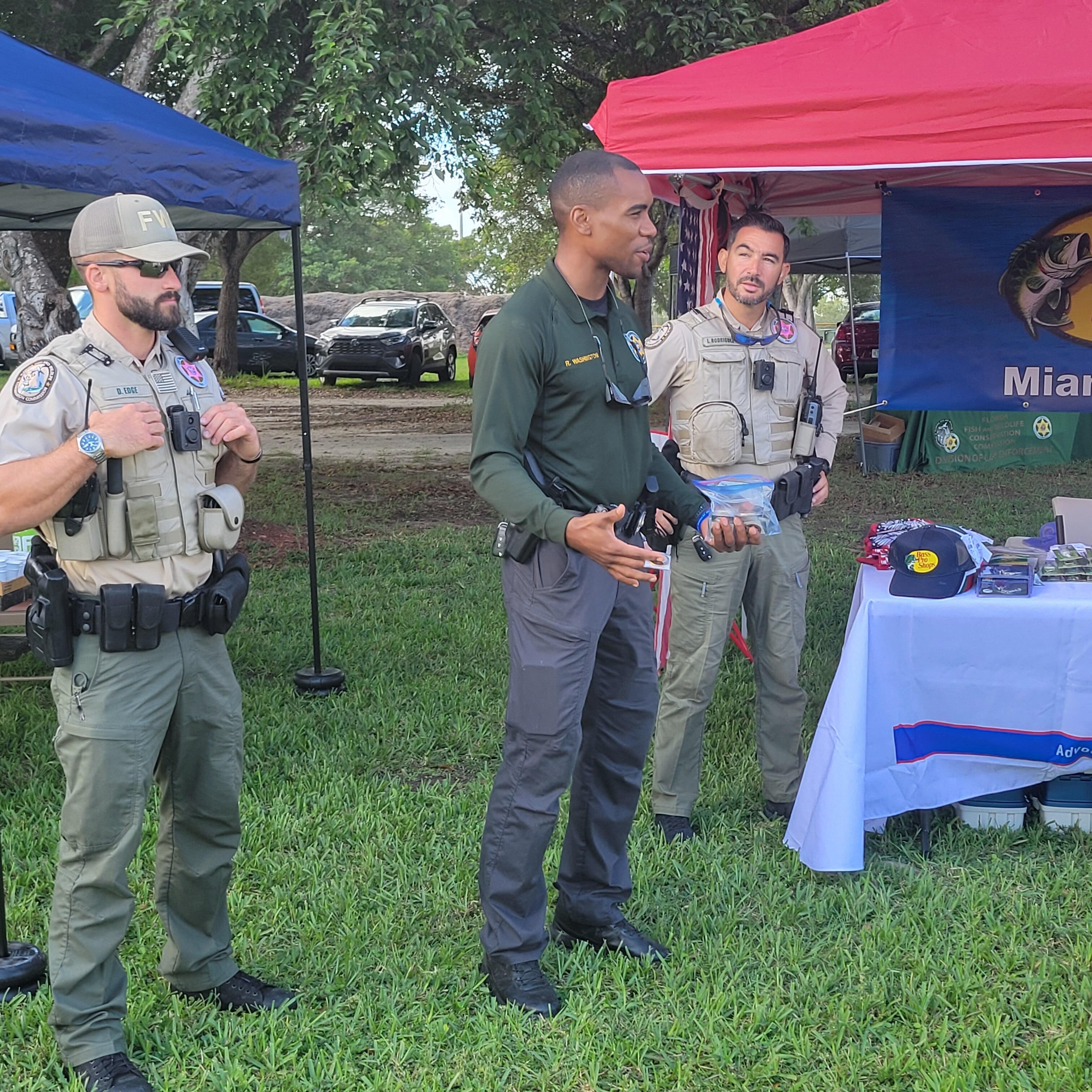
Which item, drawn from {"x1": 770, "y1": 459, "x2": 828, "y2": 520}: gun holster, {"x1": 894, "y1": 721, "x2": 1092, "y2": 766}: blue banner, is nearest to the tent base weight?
{"x1": 770, "y1": 459, "x2": 828, "y2": 520}: gun holster

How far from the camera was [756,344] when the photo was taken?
3941mm

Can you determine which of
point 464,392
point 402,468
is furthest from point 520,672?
point 464,392

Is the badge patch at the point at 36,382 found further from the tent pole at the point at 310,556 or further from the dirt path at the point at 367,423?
the dirt path at the point at 367,423

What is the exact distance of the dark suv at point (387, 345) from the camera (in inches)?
951

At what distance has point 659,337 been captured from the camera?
13.2 ft

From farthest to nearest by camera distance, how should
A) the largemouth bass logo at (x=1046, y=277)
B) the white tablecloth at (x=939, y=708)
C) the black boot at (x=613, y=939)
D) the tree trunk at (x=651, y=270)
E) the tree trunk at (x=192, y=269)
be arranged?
1. the tree trunk at (x=651, y=270)
2. the tree trunk at (x=192, y=269)
3. the largemouth bass logo at (x=1046, y=277)
4. the white tablecloth at (x=939, y=708)
5. the black boot at (x=613, y=939)

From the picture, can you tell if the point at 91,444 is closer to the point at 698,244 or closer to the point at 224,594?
the point at 224,594

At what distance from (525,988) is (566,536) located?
1179mm

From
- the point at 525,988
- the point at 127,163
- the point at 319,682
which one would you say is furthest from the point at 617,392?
the point at 319,682

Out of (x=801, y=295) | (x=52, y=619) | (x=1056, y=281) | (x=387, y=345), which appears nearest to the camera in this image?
(x=52, y=619)

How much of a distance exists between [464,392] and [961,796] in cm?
2015

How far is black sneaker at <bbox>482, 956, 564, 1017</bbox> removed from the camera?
3.02m

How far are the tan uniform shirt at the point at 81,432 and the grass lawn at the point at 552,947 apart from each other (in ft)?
3.65

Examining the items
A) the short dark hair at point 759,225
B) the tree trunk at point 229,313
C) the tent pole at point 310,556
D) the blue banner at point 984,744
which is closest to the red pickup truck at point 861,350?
the tree trunk at point 229,313
